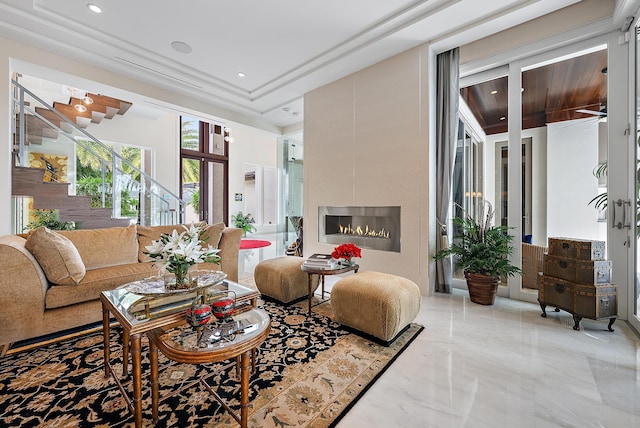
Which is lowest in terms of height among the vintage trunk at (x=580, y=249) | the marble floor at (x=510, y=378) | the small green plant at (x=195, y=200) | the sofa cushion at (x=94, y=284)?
the marble floor at (x=510, y=378)

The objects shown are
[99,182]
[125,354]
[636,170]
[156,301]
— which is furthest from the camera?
[99,182]

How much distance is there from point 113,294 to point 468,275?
3.37m

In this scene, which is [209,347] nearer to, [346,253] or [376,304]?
[376,304]

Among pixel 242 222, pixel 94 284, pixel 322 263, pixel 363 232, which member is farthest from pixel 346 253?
pixel 242 222

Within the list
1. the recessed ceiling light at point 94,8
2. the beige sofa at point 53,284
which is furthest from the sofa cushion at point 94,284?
the recessed ceiling light at point 94,8

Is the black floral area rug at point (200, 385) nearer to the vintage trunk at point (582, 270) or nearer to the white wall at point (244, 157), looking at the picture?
the vintage trunk at point (582, 270)

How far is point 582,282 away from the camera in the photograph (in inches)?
95.2

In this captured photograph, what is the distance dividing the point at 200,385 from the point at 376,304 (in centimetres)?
130

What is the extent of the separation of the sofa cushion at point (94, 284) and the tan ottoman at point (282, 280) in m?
1.12

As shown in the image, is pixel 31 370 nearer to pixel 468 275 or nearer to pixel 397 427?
pixel 397 427

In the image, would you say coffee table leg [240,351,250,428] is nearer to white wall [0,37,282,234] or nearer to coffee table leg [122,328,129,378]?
coffee table leg [122,328,129,378]

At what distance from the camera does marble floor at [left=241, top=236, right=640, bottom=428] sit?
4.71 feet

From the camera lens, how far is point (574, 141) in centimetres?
304

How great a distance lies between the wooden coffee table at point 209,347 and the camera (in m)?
1.18
